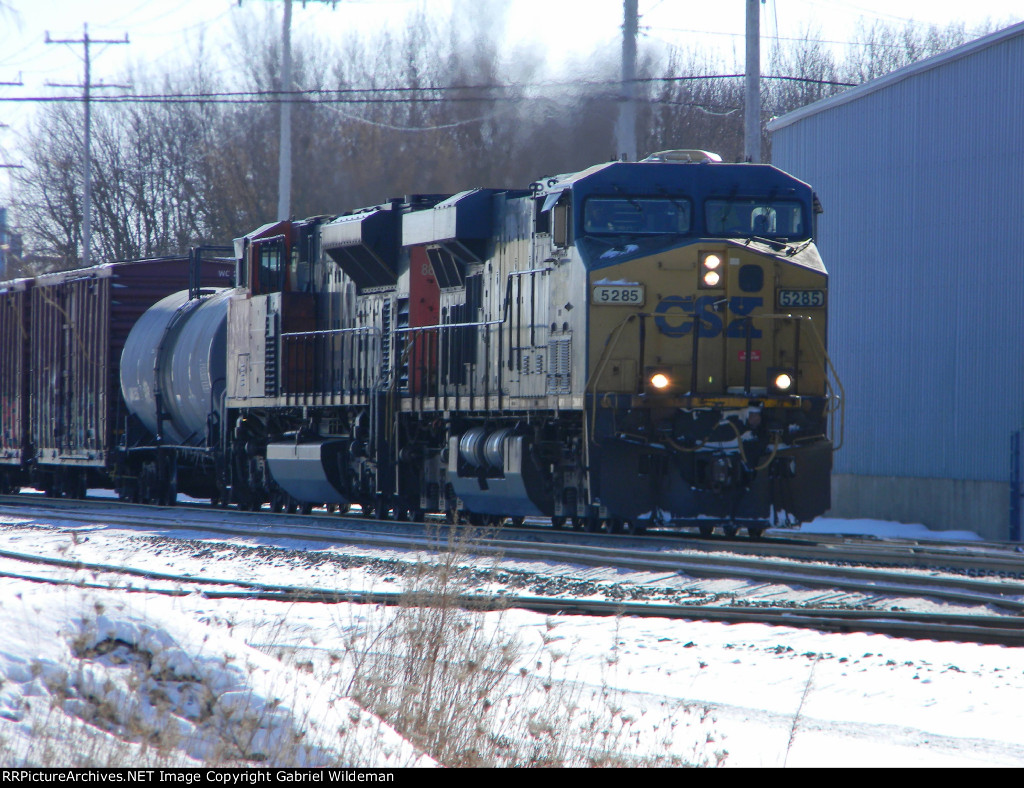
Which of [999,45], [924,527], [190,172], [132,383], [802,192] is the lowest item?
[924,527]

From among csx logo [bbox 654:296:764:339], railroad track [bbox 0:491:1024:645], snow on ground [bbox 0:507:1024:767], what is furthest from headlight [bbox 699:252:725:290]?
snow on ground [bbox 0:507:1024:767]

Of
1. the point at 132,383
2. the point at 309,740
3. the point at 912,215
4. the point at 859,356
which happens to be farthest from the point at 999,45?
the point at 309,740

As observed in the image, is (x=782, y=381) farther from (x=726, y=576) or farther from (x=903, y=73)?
(x=903, y=73)

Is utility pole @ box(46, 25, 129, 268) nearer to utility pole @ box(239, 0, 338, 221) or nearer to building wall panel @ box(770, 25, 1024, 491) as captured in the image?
utility pole @ box(239, 0, 338, 221)

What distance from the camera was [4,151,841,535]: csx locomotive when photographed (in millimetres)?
12438

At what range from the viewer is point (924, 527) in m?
17.7

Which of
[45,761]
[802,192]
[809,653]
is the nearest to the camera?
[45,761]

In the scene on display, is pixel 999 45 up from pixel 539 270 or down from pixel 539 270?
up

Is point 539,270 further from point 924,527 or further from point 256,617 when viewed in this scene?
point 924,527

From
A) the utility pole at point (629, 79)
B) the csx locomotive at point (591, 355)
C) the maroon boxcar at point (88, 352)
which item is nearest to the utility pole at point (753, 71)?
the utility pole at point (629, 79)

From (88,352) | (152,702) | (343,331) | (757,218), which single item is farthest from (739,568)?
(88,352)

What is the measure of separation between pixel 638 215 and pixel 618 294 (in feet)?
3.29

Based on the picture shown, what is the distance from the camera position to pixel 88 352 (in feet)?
71.3

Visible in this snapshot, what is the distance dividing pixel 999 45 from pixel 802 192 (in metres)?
5.60
